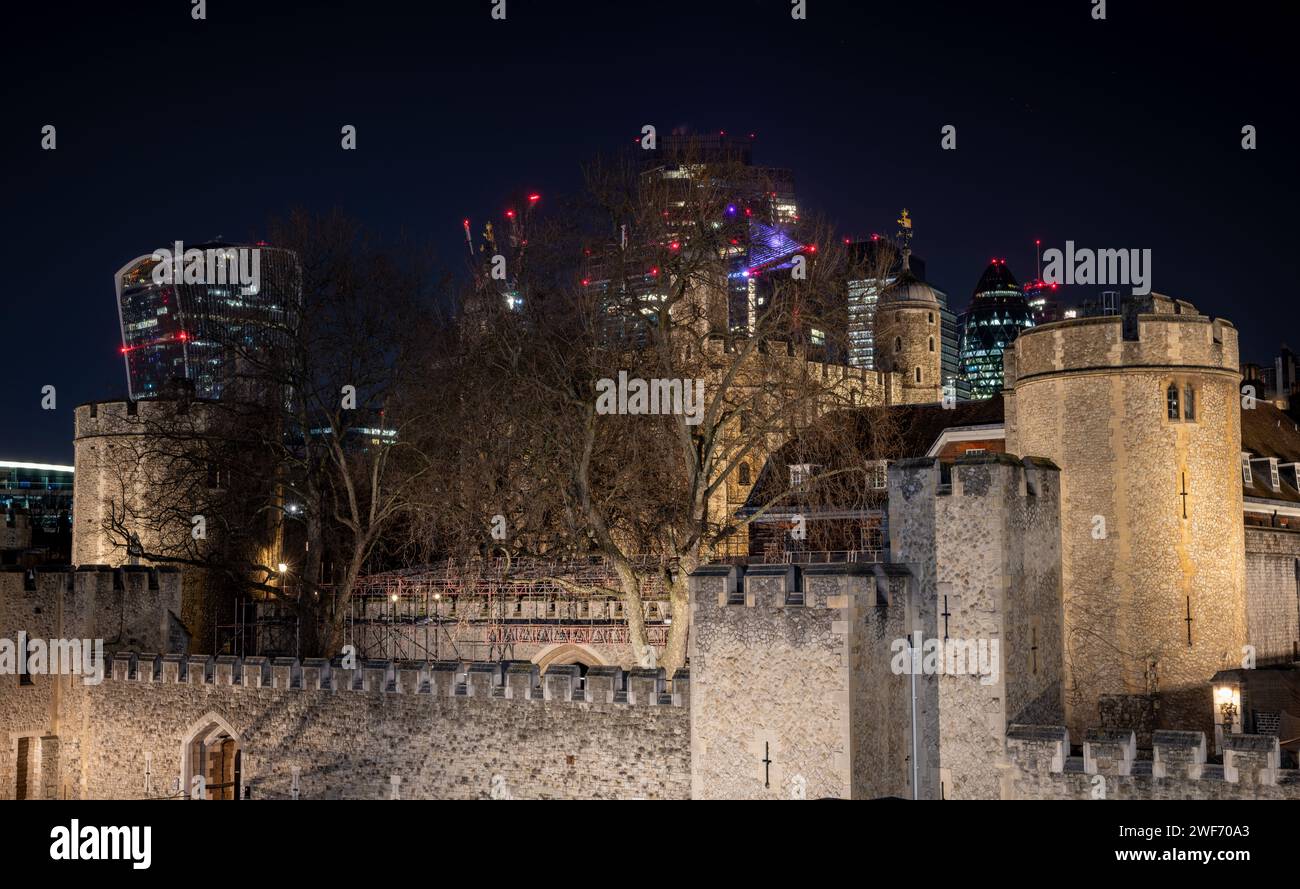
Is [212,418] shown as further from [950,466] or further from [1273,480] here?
[1273,480]

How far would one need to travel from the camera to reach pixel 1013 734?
15.8 m

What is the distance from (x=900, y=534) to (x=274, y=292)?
19920mm

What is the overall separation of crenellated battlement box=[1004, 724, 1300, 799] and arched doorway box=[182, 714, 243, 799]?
15.5 m

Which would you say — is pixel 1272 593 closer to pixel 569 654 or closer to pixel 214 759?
pixel 569 654

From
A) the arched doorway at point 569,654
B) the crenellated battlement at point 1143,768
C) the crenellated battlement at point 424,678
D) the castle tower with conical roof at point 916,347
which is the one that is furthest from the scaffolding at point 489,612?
the castle tower with conical roof at point 916,347

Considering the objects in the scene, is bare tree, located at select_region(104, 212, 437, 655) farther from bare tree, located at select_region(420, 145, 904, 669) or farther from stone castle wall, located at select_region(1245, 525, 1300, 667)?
stone castle wall, located at select_region(1245, 525, 1300, 667)

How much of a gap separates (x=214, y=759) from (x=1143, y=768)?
18770 mm

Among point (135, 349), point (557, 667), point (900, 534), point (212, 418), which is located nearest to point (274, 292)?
point (212, 418)

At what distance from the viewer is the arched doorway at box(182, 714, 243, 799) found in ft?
83.4

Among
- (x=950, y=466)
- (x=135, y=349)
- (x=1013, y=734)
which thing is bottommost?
(x=1013, y=734)

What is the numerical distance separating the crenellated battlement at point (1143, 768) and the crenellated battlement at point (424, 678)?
205 inches

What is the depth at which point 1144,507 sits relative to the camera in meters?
21.0

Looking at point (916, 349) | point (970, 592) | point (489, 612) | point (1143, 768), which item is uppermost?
point (916, 349)

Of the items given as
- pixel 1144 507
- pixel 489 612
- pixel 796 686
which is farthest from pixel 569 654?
pixel 796 686
